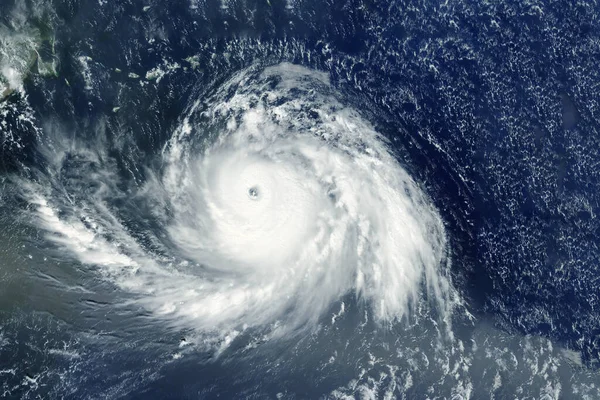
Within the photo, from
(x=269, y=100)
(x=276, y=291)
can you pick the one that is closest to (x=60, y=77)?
(x=269, y=100)

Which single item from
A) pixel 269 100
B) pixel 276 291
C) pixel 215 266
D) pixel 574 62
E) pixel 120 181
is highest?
pixel 269 100

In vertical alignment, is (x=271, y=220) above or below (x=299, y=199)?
below

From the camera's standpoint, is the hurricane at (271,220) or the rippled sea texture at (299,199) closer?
the rippled sea texture at (299,199)

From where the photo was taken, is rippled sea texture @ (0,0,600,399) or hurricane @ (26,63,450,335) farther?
hurricane @ (26,63,450,335)

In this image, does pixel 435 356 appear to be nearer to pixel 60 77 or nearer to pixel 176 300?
pixel 176 300
